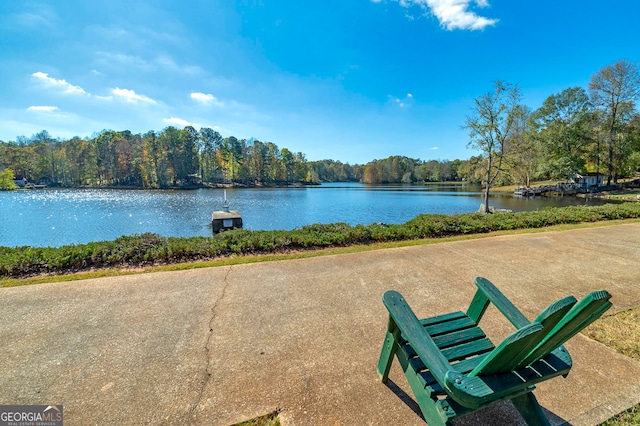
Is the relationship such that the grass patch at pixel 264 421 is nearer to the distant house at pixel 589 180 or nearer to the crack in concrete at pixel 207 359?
the crack in concrete at pixel 207 359

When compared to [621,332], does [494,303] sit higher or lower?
higher

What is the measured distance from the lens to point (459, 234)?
816 cm

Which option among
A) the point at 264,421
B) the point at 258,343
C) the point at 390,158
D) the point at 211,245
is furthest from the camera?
the point at 390,158

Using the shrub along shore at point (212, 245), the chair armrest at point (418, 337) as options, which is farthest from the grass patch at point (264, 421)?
the shrub along shore at point (212, 245)

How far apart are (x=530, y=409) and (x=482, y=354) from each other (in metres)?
0.35

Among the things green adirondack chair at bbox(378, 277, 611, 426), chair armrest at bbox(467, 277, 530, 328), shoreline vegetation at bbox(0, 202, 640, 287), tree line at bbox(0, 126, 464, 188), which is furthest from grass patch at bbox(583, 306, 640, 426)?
tree line at bbox(0, 126, 464, 188)

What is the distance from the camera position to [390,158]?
104250 mm

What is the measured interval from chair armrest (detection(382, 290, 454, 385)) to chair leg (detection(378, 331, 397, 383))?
0.37 feet

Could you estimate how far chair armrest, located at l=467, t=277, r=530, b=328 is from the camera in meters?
1.82

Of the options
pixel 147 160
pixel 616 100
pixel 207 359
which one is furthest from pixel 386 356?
A: pixel 147 160

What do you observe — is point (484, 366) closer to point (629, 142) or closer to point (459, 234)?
point (459, 234)

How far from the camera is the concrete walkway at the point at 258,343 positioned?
6.28 feet

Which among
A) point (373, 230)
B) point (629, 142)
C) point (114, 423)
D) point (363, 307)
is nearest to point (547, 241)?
point (373, 230)

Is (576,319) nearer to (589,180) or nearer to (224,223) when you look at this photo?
(224,223)
